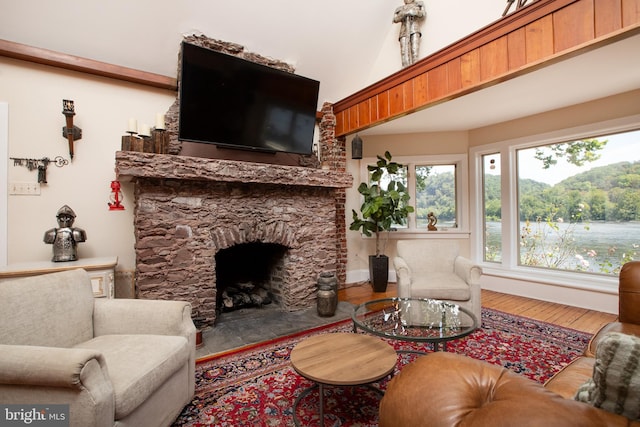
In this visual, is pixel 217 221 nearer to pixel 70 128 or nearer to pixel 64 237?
pixel 64 237

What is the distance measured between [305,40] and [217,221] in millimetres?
2280

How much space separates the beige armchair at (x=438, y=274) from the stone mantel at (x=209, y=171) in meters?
1.24

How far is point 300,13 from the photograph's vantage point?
10.6 feet

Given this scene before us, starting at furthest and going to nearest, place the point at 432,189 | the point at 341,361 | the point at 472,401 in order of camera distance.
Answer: the point at 432,189 → the point at 341,361 → the point at 472,401

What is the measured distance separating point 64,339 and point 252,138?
217 cm

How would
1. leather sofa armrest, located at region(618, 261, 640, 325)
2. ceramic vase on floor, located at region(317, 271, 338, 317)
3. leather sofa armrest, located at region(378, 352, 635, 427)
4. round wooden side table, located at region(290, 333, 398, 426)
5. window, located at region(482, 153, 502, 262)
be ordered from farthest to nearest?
window, located at region(482, 153, 502, 262) → ceramic vase on floor, located at region(317, 271, 338, 317) → leather sofa armrest, located at region(618, 261, 640, 325) → round wooden side table, located at region(290, 333, 398, 426) → leather sofa armrest, located at region(378, 352, 635, 427)

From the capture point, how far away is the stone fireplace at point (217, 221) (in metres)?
2.62

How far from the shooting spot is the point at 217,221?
2.97m

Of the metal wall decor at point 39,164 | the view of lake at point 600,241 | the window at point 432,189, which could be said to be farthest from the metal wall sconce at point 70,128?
the view of lake at point 600,241

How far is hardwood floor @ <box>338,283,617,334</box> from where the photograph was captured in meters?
3.04

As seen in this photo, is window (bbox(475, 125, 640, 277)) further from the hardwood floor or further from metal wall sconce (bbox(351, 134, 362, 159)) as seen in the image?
metal wall sconce (bbox(351, 134, 362, 159))

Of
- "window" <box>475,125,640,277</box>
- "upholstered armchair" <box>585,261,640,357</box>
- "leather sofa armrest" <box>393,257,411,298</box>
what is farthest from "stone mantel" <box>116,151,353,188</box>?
"window" <box>475,125,640,277</box>

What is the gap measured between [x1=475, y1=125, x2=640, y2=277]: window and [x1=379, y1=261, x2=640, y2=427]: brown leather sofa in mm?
3883

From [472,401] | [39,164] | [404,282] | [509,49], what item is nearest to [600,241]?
[404,282]
